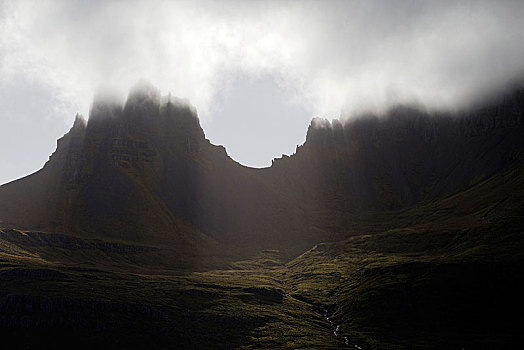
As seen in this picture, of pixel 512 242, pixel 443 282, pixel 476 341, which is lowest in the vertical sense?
pixel 476 341

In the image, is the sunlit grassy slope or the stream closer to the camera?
the stream

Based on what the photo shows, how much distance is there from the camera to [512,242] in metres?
161

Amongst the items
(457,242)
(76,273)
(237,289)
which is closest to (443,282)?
(457,242)

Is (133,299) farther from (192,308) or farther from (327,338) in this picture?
(327,338)

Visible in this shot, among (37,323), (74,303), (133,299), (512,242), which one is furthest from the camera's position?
(512,242)

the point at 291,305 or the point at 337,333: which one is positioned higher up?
the point at 291,305

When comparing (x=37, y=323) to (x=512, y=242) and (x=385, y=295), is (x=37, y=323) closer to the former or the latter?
(x=385, y=295)

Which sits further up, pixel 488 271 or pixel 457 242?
pixel 457 242

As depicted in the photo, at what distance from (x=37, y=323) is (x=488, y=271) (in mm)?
149203

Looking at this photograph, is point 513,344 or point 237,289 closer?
point 513,344

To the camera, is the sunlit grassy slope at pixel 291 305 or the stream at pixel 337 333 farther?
the sunlit grassy slope at pixel 291 305

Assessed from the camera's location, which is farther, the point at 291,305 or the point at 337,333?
the point at 291,305

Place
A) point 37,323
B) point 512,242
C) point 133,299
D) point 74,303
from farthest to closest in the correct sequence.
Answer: point 512,242 < point 133,299 < point 74,303 < point 37,323

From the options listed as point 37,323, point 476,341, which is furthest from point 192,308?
point 476,341
